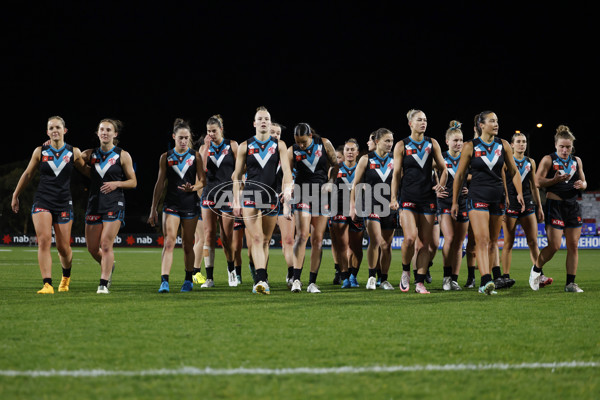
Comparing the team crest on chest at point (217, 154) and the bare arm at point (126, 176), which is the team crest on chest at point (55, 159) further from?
the team crest on chest at point (217, 154)

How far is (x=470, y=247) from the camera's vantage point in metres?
10.8

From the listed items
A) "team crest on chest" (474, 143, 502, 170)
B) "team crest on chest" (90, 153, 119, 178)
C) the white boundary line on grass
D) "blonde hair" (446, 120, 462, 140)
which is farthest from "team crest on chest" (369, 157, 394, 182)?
the white boundary line on grass

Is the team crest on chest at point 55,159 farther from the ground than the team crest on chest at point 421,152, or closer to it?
closer to it

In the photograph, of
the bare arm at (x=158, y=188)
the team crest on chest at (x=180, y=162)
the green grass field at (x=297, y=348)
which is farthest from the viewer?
the team crest on chest at (x=180, y=162)

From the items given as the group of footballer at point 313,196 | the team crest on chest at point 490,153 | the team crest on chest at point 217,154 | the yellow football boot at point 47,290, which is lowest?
the yellow football boot at point 47,290

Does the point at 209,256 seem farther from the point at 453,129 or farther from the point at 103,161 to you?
the point at 453,129

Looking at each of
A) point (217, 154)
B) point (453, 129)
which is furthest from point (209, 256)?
point (453, 129)

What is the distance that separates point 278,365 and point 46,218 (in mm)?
5669

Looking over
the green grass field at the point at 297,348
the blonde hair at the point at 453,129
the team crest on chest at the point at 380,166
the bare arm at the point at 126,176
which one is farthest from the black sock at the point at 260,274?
the blonde hair at the point at 453,129

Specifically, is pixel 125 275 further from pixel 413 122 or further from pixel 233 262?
pixel 413 122

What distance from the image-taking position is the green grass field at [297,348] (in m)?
3.56

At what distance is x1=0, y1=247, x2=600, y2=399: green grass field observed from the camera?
356cm

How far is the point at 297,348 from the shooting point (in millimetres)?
4641

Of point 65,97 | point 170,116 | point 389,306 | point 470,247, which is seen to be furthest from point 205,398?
point 170,116
